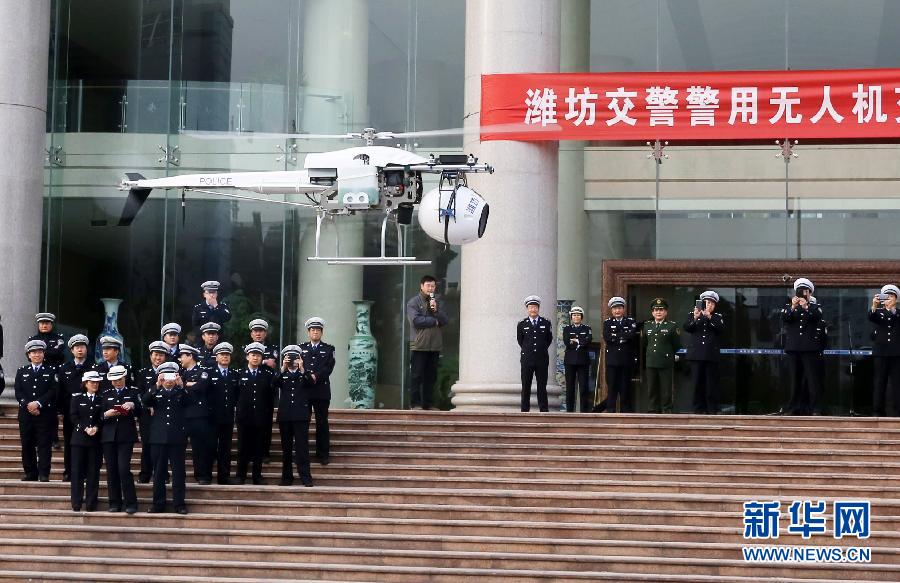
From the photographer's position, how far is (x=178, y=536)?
14594 millimetres

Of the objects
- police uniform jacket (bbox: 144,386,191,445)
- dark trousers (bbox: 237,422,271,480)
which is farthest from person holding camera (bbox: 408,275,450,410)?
police uniform jacket (bbox: 144,386,191,445)

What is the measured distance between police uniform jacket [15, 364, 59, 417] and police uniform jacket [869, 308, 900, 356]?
397 inches

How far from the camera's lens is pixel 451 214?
14.8 m

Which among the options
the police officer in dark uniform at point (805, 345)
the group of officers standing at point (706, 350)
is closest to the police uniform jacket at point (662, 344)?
the group of officers standing at point (706, 350)

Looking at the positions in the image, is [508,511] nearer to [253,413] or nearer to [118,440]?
[253,413]

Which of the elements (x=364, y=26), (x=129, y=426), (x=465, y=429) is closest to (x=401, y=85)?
(x=364, y=26)

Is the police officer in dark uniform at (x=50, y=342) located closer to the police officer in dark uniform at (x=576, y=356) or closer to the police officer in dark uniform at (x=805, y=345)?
the police officer in dark uniform at (x=576, y=356)

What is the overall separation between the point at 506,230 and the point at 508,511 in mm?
5985

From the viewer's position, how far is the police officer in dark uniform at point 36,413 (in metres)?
16.4

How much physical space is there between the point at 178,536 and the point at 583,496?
4.19 m

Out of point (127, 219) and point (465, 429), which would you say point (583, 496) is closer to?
point (465, 429)

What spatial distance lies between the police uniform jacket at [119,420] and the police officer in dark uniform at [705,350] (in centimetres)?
723

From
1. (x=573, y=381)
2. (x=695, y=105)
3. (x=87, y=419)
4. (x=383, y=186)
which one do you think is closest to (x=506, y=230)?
(x=573, y=381)

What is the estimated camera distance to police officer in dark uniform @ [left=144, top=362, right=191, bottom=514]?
15.0 meters
